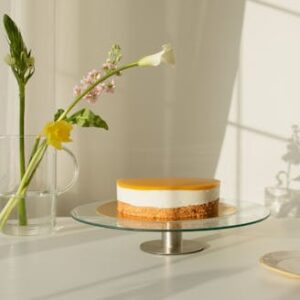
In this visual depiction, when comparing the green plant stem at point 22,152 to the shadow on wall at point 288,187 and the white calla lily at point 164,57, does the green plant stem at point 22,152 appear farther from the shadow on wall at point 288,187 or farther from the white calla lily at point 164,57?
the shadow on wall at point 288,187

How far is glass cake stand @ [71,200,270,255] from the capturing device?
86cm

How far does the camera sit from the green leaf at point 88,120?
40.3 inches

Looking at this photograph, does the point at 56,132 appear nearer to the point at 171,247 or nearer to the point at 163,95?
the point at 171,247

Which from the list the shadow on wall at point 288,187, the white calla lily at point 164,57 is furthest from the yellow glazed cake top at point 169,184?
the shadow on wall at point 288,187

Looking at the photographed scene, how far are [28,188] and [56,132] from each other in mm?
174

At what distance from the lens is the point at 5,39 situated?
1.23m

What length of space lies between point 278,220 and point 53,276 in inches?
27.6

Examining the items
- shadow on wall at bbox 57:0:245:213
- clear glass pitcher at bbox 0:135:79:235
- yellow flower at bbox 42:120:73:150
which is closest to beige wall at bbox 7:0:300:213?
shadow on wall at bbox 57:0:245:213

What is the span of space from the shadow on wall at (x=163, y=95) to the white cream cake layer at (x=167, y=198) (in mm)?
428

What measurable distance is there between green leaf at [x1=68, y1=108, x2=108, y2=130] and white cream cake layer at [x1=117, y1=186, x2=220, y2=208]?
0.15 metres

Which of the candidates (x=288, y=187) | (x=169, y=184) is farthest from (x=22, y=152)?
(x=288, y=187)

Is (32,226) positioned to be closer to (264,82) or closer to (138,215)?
(138,215)

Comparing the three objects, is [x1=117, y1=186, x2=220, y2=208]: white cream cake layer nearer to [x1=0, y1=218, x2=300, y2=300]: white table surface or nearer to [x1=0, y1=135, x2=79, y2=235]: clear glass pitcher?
[x1=0, y1=218, x2=300, y2=300]: white table surface

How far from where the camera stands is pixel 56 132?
98 cm
